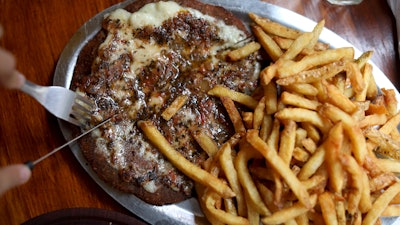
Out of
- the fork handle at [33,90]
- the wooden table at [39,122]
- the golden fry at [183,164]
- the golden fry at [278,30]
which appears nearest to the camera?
the fork handle at [33,90]

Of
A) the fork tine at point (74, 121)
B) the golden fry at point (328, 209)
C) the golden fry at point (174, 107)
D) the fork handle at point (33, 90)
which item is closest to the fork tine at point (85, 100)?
the fork tine at point (74, 121)

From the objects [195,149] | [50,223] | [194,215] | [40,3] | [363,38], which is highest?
[40,3]

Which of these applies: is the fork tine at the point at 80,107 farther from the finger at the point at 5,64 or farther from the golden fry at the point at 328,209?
the golden fry at the point at 328,209

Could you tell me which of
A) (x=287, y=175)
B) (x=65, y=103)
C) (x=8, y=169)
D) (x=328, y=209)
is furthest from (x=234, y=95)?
(x=8, y=169)

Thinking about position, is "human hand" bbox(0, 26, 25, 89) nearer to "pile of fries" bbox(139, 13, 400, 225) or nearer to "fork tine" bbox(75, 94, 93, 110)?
"fork tine" bbox(75, 94, 93, 110)

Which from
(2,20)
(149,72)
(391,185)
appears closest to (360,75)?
(391,185)

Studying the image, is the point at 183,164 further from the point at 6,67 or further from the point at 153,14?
the point at 6,67

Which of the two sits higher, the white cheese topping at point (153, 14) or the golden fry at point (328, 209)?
the white cheese topping at point (153, 14)

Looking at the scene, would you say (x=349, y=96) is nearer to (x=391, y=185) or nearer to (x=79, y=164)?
(x=391, y=185)
